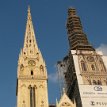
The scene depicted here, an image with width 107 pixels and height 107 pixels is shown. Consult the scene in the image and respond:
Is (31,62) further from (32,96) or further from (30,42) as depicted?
(32,96)

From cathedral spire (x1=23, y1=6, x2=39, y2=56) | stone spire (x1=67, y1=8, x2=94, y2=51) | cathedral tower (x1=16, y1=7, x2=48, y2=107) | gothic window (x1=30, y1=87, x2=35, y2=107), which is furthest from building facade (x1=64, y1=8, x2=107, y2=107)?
gothic window (x1=30, y1=87, x2=35, y2=107)

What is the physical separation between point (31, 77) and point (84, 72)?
8.56 metres

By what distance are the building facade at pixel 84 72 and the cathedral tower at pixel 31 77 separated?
17.1 ft

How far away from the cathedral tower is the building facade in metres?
5.21

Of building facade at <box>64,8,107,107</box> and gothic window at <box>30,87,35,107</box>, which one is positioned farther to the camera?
building facade at <box>64,8,107,107</box>

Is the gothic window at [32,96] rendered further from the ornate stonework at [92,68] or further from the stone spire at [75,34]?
the stone spire at [75,34]

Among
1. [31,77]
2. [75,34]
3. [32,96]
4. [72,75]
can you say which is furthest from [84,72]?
[75,34]

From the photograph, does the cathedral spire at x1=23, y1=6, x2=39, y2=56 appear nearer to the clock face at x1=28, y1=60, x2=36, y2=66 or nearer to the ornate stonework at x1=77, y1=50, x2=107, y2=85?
the clock face at x1=28, y1=60, x2=36, y2=66

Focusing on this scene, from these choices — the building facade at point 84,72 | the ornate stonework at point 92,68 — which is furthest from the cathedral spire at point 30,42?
the ornate stonework at point 92,68

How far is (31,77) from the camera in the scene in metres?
47.2

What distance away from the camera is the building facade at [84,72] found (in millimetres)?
45531

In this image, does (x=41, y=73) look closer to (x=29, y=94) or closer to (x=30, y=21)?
(x=29, y=94)

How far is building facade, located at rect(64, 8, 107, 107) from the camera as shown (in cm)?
4553

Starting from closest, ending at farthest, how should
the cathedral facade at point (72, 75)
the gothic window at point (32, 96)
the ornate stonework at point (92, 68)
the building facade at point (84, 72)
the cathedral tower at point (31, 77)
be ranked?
1. the gothic window at point (32, 96)
2. the cathedral tower at point (31, 77)
3. the cathedral facade at point (72, 75)
4. the building facade at point (84, 72)
5. the ornate stonework at point (92, 68)
